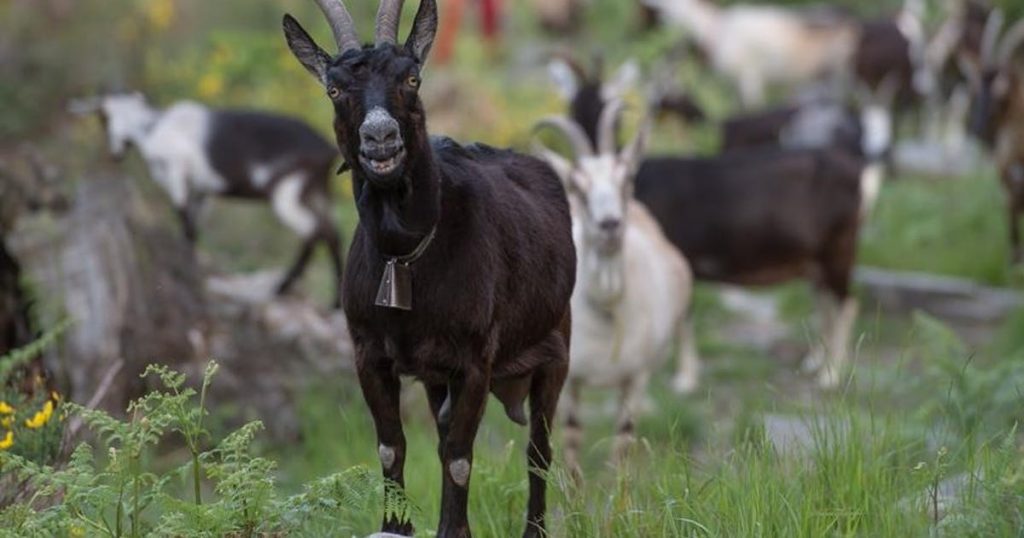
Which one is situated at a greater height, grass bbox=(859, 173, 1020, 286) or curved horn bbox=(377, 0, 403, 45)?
curved horn bbox=(377, 0, 403, 45)

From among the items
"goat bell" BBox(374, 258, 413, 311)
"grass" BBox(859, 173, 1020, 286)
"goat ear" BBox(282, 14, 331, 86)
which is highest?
"goat ear" BBox(282, 14, 331, 86)

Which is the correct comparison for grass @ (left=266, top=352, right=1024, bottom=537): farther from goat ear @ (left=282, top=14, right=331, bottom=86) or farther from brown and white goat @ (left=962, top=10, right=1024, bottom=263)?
brown and white goat @ (left=962, top=10, right=1024, bottom=263)

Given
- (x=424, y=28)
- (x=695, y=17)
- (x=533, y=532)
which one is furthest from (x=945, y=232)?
(x=424, y=28)

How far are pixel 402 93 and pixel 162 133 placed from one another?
21.1 feet

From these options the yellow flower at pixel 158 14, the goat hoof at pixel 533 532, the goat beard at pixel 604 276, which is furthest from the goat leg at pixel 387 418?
the yellow flower at pixel 158 14

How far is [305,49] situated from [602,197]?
304cm

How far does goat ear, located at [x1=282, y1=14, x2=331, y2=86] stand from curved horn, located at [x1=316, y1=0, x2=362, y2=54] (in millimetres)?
58

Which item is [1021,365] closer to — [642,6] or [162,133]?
[162,133]

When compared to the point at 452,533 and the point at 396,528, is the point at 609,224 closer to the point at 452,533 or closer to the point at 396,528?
the point at 396,528

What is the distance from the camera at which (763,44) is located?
17.8m

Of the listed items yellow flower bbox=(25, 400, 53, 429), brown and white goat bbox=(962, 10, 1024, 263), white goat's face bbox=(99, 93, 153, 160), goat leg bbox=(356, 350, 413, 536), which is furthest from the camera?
brown and white goat bbox=(962, 10, 1024, 263)

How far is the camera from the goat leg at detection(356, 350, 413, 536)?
14.2 feet

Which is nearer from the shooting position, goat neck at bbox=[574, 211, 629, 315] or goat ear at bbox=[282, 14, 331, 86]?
goat ear at bbox=[282, 14, 331, 86]

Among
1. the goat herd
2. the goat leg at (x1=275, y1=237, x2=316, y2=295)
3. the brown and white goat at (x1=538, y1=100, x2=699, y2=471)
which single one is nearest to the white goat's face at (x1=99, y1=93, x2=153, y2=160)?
the goat herd
